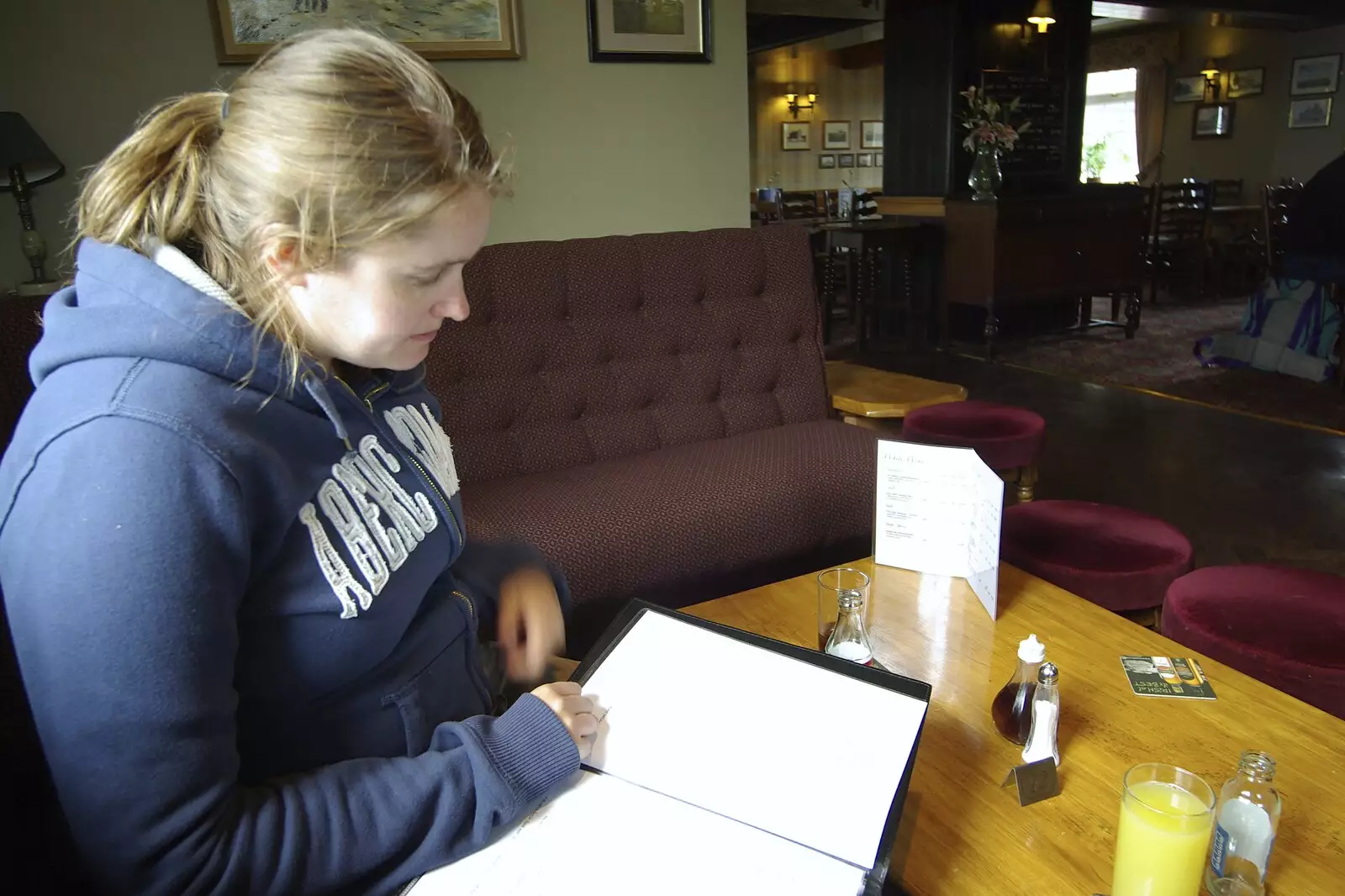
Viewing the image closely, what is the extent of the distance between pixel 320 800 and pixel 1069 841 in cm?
68

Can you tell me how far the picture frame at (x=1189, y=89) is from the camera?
29.5 ft

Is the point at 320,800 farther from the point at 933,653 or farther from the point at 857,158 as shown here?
the point at 857,158

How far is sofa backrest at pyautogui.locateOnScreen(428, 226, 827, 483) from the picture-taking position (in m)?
2.18

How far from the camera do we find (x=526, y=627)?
1.04 meters

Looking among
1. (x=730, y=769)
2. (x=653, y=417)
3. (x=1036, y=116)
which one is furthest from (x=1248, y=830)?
(x=1036, y=116)

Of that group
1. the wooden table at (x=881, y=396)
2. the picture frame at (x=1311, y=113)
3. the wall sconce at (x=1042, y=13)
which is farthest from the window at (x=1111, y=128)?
the wooden table at (x=881, y=396)

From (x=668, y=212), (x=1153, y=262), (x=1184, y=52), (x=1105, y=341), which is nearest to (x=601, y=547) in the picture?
(x=668, y=212)

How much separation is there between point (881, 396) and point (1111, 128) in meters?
9.39

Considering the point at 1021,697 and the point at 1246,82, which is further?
the point at 1246,82

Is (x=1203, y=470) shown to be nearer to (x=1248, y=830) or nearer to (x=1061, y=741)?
(x=1061, y=741)

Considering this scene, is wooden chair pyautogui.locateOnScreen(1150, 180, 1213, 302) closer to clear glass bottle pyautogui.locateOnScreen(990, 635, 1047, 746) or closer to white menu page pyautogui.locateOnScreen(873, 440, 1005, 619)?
white menu page pyautogui.locateOnScreen(873, 440, 1005, 619)

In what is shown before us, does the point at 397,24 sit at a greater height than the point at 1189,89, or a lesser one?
lesser

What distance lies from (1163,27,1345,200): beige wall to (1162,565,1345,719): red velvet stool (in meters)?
8.61

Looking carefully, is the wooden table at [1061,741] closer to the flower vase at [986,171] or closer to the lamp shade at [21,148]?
the lamp shade at [21,148]
